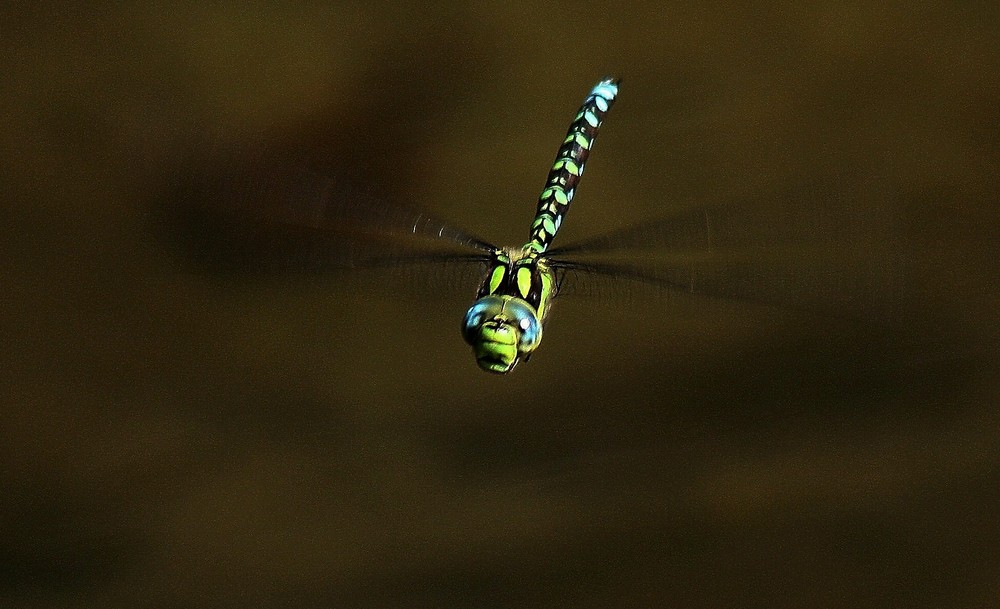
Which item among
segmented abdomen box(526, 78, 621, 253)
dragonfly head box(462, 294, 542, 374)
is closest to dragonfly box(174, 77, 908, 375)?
dragonfly head box(462, 294, 542, 374)

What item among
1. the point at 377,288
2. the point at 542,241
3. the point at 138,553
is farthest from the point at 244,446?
the point at 542,241

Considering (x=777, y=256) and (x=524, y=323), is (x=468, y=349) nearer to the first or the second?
(x=524, y=323)

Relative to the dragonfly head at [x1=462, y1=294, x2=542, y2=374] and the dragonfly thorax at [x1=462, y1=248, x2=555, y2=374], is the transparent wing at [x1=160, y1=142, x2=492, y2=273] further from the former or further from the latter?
the dragonfly head at [x1=462, y1=294, x2=542, y2=374]

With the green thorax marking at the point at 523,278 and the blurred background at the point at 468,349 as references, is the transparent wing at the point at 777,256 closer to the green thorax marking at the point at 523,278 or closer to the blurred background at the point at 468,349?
the blurred background at the point at 468,349

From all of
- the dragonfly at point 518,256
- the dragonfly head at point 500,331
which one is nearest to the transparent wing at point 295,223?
the dragonfly at point 518,256

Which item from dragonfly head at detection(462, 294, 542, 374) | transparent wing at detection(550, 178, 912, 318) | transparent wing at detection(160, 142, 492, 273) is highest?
transparent wing at detection(160, 142, 492, 273)
